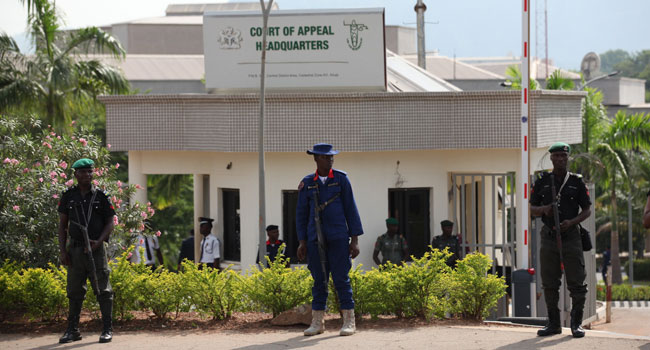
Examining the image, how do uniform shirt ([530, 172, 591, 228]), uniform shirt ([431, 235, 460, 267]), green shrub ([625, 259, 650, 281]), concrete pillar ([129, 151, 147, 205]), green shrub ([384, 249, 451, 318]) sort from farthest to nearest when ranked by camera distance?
green shrub ([625, 259, 650, 281])
concrete pillar ([129, 151, 147, 205])
uniform shirt ([431, 235, 460, 267])
green shrub ([384, 249, 451, 318])
uniform shirt ([530, 172, 591, 228])

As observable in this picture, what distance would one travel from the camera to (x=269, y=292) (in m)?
8.41

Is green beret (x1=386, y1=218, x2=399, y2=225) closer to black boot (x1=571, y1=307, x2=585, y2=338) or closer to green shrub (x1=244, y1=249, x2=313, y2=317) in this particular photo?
green shrub (x1=244, y1=249, x2=313, y2=317)

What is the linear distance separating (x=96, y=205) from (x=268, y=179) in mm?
6631

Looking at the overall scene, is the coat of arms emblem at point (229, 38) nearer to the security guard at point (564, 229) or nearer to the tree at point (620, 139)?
the security guard at point (564, 229)

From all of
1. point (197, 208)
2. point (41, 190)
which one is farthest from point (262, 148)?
point (41, 190)

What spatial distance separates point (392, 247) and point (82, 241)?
652cm

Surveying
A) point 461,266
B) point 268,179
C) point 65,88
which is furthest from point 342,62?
point 65,88

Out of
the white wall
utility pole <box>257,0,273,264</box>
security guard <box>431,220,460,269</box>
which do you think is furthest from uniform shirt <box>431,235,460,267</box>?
utility pole <box>257,0,273,264</box>

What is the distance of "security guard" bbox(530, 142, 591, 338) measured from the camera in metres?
7.58

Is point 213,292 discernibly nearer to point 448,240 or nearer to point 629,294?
point 448,240

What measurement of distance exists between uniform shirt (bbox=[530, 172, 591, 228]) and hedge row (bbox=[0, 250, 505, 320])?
1.06m

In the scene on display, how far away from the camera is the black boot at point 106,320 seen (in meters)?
7.72

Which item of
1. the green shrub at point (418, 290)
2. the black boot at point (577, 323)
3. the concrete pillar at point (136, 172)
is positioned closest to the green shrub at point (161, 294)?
the green shrub at point (418, 290)

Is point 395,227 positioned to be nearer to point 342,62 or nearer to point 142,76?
point 342,62
